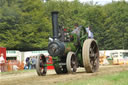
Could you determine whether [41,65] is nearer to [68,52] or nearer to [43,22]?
[68,52]

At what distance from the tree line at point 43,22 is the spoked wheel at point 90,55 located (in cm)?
1471

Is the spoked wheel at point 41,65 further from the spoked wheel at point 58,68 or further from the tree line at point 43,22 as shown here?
the tree line at point 43,22

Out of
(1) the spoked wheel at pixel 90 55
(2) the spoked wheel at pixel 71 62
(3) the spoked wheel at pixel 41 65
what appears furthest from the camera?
(1) the spoked wheel at pixel 90 55

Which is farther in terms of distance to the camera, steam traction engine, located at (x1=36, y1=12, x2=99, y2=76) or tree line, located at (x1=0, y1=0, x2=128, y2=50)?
tree line, located at (x1=0, y1=0, x2=128, y2=50)

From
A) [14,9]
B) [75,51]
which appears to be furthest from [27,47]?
[75,51]

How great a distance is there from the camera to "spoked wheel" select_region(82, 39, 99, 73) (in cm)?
1152

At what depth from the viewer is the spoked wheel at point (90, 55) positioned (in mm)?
11516

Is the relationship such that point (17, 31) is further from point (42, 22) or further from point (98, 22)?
point (98, 22)

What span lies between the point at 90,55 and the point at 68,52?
1.13 meters

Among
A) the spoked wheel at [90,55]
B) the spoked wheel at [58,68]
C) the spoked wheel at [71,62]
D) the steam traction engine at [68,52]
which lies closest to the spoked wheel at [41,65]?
the steam traction engine at [68,52]

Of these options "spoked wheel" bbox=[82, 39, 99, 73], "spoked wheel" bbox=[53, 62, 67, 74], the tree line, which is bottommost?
"spoked wheel" bbox=[53, 62, 67, 74]

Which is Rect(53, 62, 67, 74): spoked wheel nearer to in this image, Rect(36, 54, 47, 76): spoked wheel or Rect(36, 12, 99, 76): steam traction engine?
Rect(36, 12, 99, 76): steam traction engine

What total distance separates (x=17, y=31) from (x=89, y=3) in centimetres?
3563

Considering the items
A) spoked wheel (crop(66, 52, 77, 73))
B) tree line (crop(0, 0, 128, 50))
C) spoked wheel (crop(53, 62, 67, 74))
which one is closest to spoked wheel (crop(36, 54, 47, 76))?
spoked wheel (crop(53, 62, 67, 74))
